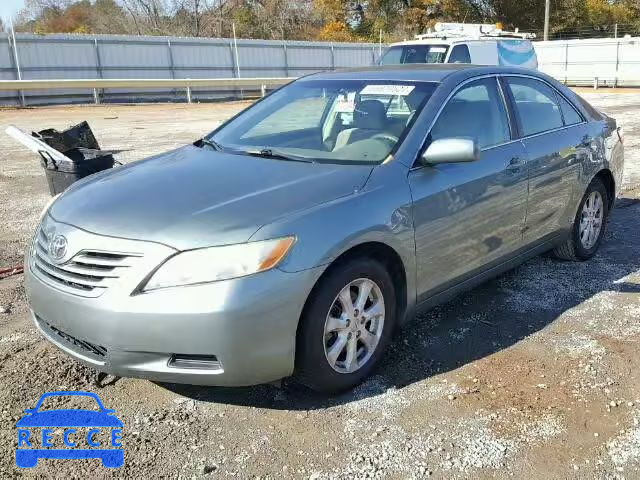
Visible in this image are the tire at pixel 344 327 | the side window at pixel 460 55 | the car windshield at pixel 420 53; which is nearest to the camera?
the tire at pixel 344 327

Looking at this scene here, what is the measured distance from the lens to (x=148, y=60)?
1081 inches

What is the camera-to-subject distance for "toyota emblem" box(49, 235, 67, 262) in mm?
2969

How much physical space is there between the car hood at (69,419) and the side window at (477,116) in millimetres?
2343

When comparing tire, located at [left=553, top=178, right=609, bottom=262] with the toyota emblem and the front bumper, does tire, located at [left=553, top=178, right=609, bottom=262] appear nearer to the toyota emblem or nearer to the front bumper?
the front bumper

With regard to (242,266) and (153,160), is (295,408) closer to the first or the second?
(242,266)

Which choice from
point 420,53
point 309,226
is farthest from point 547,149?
point 420,53

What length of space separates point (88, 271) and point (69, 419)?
77 cm

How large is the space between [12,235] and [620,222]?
20.1 feet

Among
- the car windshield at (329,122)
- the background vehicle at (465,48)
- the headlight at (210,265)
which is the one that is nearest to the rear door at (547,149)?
the car windshield at (329,122)

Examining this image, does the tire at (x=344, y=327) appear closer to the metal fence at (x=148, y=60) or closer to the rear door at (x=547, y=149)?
the rear door at (x=547, y=149)

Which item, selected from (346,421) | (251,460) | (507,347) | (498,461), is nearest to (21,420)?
(251,460)

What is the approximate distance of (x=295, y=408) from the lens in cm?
316

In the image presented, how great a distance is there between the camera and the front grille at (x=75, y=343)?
288cm

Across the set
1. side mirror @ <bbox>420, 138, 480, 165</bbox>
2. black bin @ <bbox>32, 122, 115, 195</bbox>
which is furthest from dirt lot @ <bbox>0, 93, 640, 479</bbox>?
black bin @ <bbox>32, 122, 115, 195</bbox>
